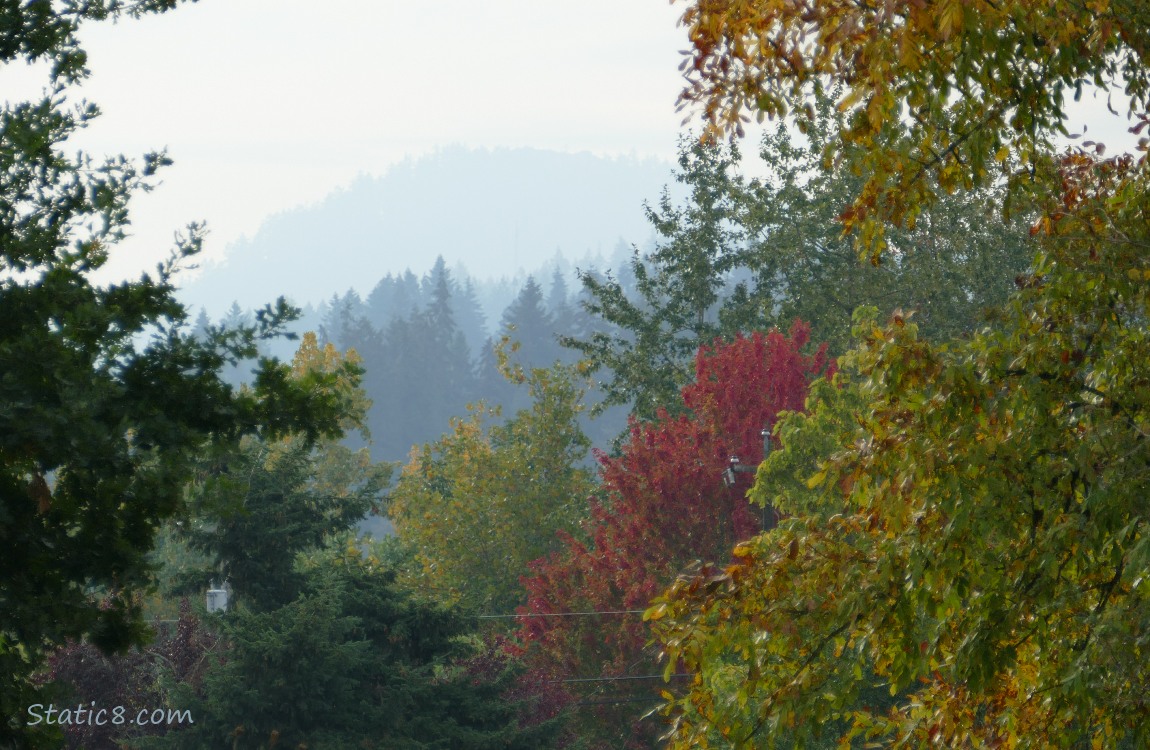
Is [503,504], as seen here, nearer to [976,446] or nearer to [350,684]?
[350,684]

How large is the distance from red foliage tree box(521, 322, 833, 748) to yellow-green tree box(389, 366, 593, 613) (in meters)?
9.85

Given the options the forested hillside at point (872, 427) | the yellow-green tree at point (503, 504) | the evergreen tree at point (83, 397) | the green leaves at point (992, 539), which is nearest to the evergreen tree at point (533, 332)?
the yellow-green tree at point (503, 504)

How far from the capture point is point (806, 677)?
5.54 meters

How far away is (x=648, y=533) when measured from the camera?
953 inches

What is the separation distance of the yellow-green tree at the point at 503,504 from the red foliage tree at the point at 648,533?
Result: 9.85 meters

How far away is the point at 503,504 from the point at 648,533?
14379 millimetres

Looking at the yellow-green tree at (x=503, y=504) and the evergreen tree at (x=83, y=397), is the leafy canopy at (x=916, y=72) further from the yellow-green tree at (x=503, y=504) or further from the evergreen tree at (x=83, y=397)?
the yellow-green tree at (x=503, y=504)

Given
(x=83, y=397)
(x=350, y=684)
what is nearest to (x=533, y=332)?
(x=350, y=684)

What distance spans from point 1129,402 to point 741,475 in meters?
19.2

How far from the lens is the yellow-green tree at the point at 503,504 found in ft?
120

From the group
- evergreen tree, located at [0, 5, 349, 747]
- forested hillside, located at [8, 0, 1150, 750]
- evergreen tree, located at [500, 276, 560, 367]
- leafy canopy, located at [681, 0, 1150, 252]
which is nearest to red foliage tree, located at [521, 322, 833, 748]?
forested hillside, located at [8, 0, 1150, 750]

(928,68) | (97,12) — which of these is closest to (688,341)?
(97,12)

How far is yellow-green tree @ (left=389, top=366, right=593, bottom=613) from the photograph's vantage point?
36719 millimetres

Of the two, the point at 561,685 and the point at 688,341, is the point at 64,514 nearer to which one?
the point at 561,685
